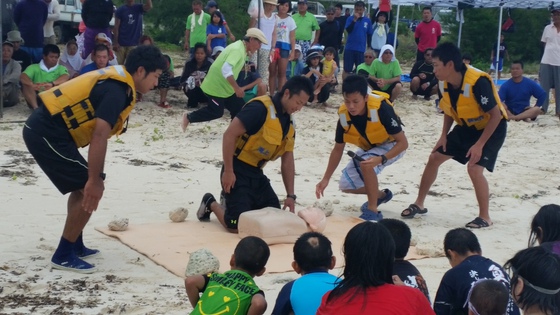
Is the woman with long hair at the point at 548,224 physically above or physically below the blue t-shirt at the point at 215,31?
above

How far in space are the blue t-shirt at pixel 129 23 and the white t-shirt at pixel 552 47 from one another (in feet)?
22.6

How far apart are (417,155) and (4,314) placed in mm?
7289

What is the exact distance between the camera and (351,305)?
3449 millimetres

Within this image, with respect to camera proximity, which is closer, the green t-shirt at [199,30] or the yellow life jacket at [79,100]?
the yellow life jacket at [79,100]

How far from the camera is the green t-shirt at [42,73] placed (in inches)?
485

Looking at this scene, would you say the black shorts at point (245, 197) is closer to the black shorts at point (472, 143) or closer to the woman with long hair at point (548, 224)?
the black shorts at point (472, 143)

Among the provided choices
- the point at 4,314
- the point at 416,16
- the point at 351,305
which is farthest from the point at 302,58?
the point at 416,16

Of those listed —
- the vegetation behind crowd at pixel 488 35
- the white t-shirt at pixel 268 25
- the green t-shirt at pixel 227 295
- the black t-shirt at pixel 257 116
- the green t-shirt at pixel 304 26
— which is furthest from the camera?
the vegetation behind crowd at pixel 488 35

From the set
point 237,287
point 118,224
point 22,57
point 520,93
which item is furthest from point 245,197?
point 520,93

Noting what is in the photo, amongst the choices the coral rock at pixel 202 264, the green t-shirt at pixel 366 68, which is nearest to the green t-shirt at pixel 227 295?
the coral rock at pixel 202 264

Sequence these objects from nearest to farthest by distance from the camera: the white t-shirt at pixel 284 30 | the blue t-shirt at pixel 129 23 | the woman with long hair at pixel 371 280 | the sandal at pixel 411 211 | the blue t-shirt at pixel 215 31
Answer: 1. the woman with long hair at pixel 371 280
2. the sandal at pixel 411 211
3. the blue t-shirt at pixel 129 23
4. the white t-shirt at pixel 284 30
5. the blue t-shirt at pixel 215 31

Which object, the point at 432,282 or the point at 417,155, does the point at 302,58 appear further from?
the point at 432,282

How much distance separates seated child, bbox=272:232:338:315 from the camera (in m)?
4.02

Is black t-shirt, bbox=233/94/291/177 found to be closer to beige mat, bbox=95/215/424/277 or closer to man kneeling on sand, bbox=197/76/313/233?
man kneeling on sand, bbox=197/76/313/233
